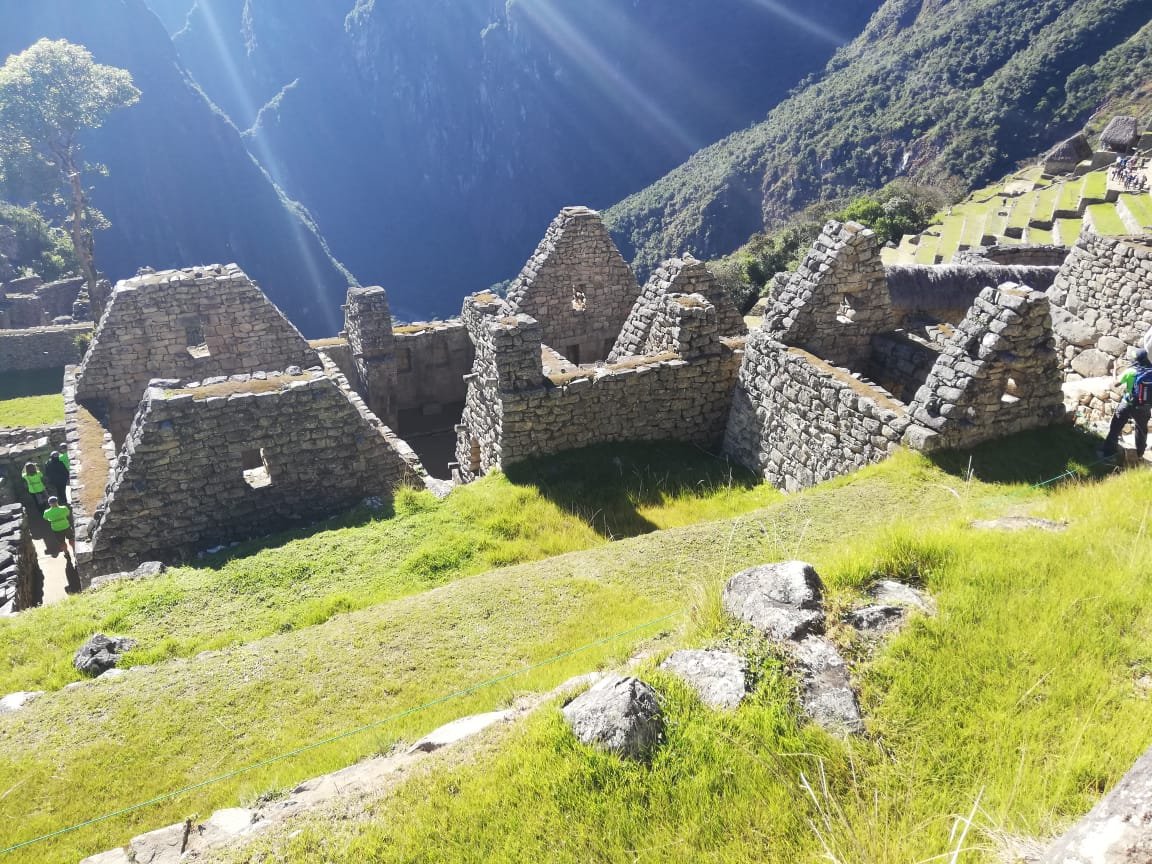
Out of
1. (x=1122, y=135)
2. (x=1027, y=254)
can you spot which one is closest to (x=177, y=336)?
(x=1027, y=254)

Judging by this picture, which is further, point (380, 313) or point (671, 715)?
point (380, 313)

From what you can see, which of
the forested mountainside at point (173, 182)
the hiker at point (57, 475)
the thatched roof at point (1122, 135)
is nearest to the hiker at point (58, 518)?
the hiker at point (57, 475)

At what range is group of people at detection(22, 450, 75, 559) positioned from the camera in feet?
46.4

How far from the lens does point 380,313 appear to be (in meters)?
15.9

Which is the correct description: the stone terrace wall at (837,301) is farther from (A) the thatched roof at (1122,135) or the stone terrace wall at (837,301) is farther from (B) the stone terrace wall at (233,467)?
(A) the thatched roof at (1122,135)

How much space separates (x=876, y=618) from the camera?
16.0 feet

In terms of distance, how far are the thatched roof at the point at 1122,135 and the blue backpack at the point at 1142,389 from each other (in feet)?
132

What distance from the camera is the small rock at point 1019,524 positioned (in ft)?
20.7

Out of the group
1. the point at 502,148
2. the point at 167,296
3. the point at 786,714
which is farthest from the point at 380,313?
the point at 502,148

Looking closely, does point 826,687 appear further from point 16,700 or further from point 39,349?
point 39,349

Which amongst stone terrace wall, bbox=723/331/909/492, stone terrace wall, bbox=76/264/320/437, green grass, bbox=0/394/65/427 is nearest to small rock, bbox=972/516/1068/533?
stone terrace wall, bbox=723/331/909/492

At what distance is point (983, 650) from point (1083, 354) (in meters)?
→ 12.9

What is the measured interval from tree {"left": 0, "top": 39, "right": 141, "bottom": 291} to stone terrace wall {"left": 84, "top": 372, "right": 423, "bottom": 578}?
89.3ft

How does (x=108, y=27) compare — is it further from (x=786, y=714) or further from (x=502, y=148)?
(x=786, y=714)
